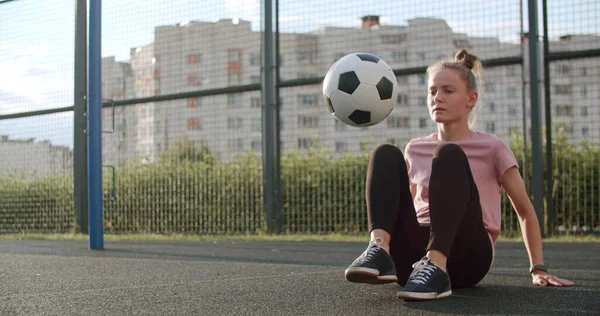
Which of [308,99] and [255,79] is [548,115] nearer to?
[308,99]

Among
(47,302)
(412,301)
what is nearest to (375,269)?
(412,301)

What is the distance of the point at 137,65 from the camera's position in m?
7.87

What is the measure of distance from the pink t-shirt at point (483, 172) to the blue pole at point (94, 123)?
10.6ft

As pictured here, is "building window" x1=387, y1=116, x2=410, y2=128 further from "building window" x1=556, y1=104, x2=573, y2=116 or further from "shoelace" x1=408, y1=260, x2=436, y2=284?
"shoelace" x1=408, y1=260, x2=436, y2=284

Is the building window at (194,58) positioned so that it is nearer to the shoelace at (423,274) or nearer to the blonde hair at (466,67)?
the blonde hair at (466,67)

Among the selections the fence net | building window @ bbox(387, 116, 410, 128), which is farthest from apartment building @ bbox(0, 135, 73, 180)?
building window @ bbox(387, 116, 410, 128)

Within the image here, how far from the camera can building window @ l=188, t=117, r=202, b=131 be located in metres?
7.54

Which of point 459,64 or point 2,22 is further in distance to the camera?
point 2,22

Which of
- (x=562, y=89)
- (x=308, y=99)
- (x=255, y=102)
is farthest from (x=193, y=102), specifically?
(x=562, y=89)

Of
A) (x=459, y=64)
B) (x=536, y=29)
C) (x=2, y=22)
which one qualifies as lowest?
(x=459, y=64)

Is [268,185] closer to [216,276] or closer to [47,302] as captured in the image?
[216,276]

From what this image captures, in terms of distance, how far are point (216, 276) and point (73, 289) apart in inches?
26.7

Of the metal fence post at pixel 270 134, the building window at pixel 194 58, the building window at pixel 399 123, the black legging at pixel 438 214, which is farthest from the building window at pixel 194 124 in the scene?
the black legging at pixel 438 214

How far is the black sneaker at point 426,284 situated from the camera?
6.96 ft
